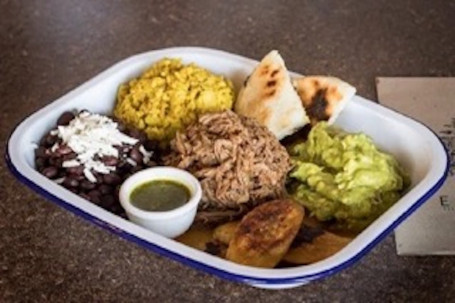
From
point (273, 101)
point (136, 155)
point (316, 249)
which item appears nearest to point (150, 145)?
point (136, 155)

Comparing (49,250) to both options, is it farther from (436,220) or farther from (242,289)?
→ (436,220)

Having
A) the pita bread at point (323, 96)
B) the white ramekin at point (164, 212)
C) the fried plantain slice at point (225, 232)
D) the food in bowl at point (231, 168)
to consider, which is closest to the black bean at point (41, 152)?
the food in bowl at point (231, 168)

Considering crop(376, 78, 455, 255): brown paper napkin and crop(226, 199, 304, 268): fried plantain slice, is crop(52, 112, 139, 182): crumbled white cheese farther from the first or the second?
crop(376, 78, 455, 255): brown paper napkin

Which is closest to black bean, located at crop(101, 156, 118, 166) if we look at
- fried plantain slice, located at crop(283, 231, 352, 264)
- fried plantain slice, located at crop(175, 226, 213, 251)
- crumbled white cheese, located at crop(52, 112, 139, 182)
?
crumbled white cheese, located at crop(52, 112, 139, 182)

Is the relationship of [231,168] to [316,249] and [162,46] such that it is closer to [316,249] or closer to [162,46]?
[316,249]

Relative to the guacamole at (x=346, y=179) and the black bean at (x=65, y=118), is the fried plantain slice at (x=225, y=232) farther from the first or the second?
the black bean at (x=65, y=118)

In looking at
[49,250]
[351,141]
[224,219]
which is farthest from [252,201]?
[49,250]
